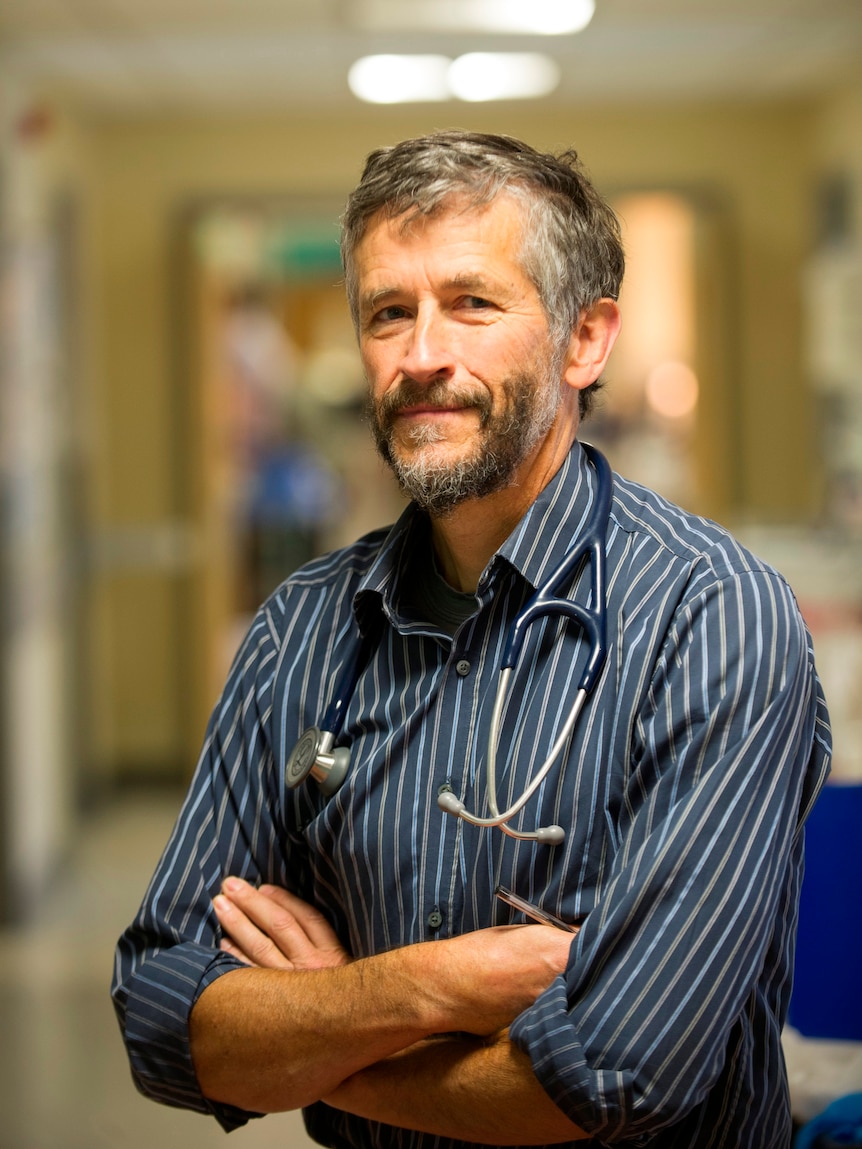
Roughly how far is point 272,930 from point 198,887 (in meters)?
0.09

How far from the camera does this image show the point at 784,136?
183 inches

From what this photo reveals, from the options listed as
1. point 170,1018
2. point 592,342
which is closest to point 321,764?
point 170,1018

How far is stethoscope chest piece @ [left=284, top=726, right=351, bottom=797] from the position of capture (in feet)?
3.81

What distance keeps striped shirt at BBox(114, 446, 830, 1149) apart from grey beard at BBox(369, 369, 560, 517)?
0.06 m

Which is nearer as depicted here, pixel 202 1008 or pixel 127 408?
pixel 202 1008

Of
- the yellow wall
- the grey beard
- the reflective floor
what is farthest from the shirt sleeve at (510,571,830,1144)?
the yellow wall

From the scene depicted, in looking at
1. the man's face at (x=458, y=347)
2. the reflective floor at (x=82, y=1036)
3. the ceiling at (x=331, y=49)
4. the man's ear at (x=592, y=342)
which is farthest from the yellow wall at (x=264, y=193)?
the man's face at (x=458, y=347)

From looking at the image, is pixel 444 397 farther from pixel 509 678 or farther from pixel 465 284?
pixel 509 678

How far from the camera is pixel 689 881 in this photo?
0.99m

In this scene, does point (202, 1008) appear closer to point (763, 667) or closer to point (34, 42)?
point (763, 667)

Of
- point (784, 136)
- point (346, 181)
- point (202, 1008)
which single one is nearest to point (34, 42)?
point (346, 181)

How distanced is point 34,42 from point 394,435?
10.5 ft

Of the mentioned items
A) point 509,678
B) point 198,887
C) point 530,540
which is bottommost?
point 198,887

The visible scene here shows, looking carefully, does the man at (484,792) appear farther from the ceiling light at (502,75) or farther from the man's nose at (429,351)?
the ceiling light at (502,75)
